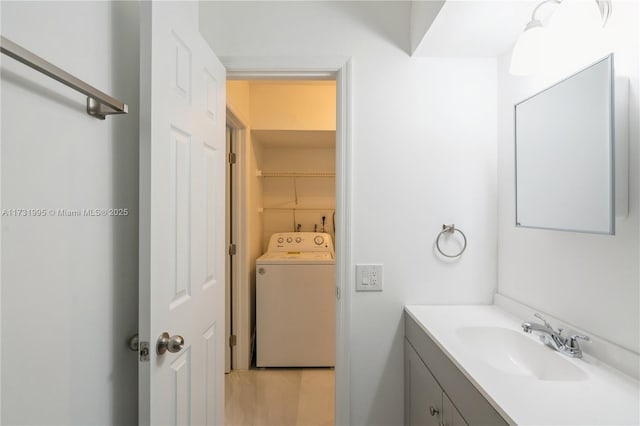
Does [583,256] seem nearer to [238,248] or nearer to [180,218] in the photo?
[180,218]

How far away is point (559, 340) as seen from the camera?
1.05 m

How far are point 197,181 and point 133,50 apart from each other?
0.46m

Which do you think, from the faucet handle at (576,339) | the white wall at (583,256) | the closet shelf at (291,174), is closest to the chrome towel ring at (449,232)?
the white wall at (583,256)

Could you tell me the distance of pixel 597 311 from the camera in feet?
3.33

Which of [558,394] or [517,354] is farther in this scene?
[517,354]

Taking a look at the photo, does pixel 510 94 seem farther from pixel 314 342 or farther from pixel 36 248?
pixel 314 342

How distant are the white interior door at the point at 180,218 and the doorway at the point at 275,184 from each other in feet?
1.60

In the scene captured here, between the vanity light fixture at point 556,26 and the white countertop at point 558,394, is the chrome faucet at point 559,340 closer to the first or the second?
the white countertop at point 558,394

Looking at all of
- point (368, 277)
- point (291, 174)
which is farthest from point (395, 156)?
point (291, 174)

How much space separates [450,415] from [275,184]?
2.79 metres

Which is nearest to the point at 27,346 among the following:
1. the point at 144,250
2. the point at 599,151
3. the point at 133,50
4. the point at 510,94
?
the point at 144,250

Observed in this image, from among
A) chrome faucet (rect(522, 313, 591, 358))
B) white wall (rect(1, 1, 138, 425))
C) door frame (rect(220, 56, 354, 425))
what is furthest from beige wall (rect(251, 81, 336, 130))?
chrome faucet (rect(522, 313, 591, 358))

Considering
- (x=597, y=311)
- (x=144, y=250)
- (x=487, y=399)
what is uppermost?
(x=144, y=250)

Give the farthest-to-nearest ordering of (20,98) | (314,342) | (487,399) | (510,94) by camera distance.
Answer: (314,342)
(510,94)
(487,399)
(20,98)
